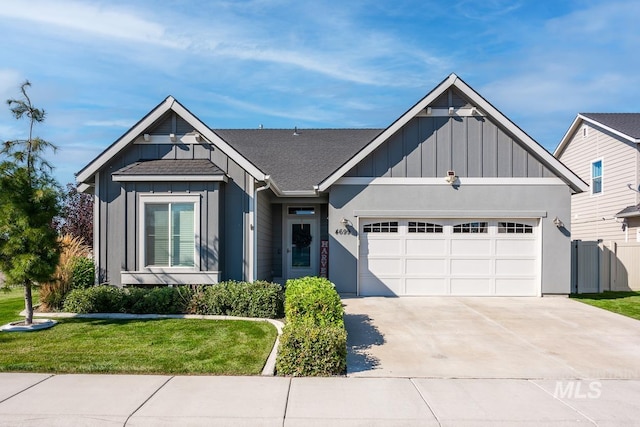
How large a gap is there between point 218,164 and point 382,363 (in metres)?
7.26

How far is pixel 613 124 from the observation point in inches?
757

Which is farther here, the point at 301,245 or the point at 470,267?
the point at 301,245

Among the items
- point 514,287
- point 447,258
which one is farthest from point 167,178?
point 514,287

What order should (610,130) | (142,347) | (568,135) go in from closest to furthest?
(142,347)
(610,130)
(568,135)

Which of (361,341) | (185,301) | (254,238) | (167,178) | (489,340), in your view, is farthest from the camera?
(254,238)

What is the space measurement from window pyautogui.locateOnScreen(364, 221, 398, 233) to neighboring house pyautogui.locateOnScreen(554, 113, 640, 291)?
6299 millimetres

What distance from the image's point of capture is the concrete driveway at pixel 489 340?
698 cm

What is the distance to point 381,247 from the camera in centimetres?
1395

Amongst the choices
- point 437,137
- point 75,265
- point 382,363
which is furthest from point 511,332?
point 75,265

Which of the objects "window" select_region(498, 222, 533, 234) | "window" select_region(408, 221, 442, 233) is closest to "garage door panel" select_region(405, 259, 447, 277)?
"window" select_region(408, 221, 442, 233)

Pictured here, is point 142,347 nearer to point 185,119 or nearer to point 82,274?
point 82,274

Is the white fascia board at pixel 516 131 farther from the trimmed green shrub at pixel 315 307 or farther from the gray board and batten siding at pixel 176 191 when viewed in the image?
the trimmed green shrub at pixel 315 307

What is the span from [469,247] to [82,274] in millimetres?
10450

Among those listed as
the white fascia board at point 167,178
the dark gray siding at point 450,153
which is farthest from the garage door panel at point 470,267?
the white fascia board at point 167,178
